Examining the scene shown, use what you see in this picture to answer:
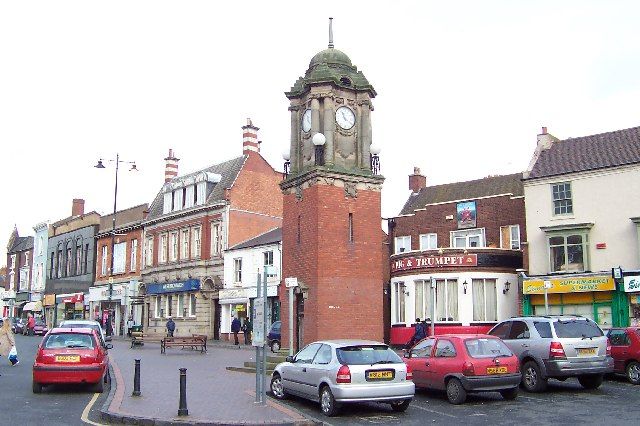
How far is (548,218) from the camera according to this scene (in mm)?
32562

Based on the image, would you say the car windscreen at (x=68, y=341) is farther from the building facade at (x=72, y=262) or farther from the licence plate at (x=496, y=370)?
the building facade at (x=72, y=262)

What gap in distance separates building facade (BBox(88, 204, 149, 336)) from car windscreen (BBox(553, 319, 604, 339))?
42.1 m

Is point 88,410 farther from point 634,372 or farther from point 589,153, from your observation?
point 589,153

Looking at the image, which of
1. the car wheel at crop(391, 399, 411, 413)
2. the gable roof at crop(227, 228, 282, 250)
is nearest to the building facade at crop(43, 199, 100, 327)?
the gable roof at crop(227, 228, 282, 250)

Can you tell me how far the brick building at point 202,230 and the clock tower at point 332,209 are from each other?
74.3 feet

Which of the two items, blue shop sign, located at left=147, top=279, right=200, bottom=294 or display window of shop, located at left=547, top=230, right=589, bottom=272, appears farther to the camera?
blue shop sign, located at left=147, top=279, right=200, bottom=294

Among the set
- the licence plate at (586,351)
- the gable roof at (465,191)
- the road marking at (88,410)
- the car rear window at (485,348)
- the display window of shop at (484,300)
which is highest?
the gable roof at (465,191)


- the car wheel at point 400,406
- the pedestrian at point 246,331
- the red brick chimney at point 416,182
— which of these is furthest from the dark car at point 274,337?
the car wheel at point 400,406

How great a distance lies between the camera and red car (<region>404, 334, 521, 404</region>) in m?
14.7

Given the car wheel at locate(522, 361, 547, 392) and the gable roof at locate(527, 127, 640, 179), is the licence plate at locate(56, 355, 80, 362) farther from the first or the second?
the gable roof at locate(527, 127, 640, 179)

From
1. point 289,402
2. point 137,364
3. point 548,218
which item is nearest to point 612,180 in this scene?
point 548,218

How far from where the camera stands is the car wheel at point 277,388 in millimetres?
15664

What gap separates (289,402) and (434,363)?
11.2 feet

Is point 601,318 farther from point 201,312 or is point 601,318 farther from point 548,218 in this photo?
point 201,312
